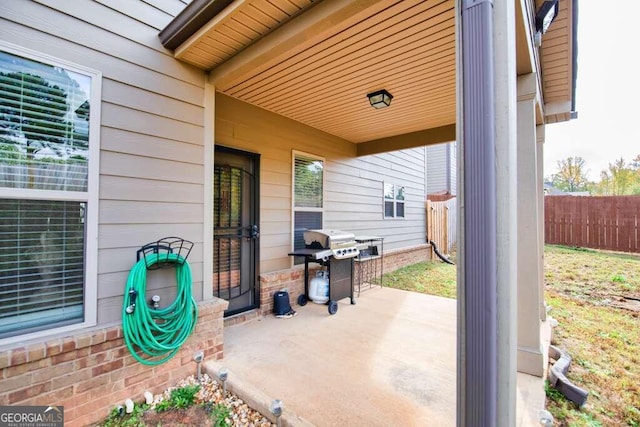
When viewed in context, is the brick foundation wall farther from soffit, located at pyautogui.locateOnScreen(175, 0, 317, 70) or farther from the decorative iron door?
soffit, located at pyautogui.locateOnScreen(175, 0, 317, 70)

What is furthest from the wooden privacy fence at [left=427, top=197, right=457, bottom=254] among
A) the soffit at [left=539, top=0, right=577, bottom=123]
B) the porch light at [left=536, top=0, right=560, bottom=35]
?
the porch light at [left=536, top=0, right=560, bottom=35]

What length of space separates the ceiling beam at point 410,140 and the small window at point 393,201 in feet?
4.72

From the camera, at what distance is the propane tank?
4.35 m

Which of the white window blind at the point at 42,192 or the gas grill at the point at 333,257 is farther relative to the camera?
the gas grill at the point at 333,257

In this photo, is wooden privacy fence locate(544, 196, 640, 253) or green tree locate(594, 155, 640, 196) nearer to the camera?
wooden privacy fence locate(544, 196, 640, 253)

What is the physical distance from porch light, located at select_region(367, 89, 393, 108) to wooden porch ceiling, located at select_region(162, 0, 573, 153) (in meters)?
0.08

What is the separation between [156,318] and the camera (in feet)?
7.87

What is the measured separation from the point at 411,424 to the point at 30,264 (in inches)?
109

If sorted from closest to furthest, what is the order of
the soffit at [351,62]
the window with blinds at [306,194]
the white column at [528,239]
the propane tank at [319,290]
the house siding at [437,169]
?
the soffit at [351,62]
the white column at [528,239]
the propane tank at [319,290]
the window with blinds at [306,194]
the house siding at [437,169]

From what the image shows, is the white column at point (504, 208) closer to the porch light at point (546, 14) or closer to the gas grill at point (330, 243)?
the porch light at point (546, 14)

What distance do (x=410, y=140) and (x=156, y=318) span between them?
467 centimetres

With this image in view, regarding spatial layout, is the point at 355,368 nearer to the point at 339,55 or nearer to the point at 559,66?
the point at 339,55

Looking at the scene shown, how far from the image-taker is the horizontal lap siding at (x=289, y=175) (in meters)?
3.85

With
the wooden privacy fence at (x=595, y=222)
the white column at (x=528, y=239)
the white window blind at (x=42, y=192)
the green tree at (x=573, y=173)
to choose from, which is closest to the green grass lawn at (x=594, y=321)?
the white column at (x=528, y=239)
